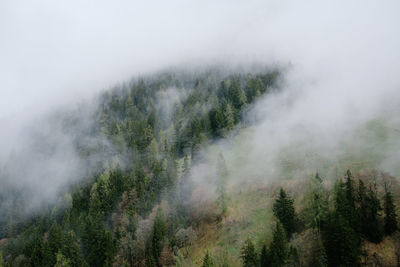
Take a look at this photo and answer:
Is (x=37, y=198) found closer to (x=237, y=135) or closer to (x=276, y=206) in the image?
(x=237, y=135)

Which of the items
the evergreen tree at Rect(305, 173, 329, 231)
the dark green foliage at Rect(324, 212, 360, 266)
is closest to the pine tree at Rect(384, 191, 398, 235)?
the dark green foliage at Rect(324, 212, 360, 266)

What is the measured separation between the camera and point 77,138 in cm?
16962

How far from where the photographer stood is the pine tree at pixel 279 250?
49.4m

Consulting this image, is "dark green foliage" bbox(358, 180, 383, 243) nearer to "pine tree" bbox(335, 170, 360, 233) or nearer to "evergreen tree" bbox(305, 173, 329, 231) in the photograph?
"pine tree" bbox(335, 170, 360, 233)

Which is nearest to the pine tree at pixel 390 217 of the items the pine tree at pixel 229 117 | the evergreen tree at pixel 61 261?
the pine tree at pixel 229 117

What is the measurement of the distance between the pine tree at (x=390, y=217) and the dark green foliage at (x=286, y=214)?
56.6 ft

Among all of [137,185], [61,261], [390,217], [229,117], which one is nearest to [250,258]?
[390,217]

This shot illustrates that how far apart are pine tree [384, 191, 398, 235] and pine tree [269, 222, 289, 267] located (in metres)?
20.0

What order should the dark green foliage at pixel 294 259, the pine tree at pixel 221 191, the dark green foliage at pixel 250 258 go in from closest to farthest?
the dark green foliage at pixel 294 259 < the dark green foliage at pixel 250 258 < the pine tree at pixel 221 191

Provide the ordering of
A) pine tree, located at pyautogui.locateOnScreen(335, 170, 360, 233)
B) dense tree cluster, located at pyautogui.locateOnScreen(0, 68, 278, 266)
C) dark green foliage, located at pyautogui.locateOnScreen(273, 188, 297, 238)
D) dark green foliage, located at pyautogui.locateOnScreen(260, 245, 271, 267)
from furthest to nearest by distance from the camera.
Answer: dense tree cluster, located at pyautogui.locateOnScreen(0, 68, 278, 266)
dark green foliage, located at pyautogui.locateOnScreen(273, 188, 297, 238)
pine tree, located at pyautogui.locateOnScreen(335, 170, 360, 233)
dark green foliage, located at pyautogui.locateOnScreen(260, 245, 271, 267)

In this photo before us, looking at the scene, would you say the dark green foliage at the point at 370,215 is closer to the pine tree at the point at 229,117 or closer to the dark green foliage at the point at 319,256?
the dark green foliage at the point at 319,256

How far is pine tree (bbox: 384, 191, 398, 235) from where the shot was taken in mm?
51000

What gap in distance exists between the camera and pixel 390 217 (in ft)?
168

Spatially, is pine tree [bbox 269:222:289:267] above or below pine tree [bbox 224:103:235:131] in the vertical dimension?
below
